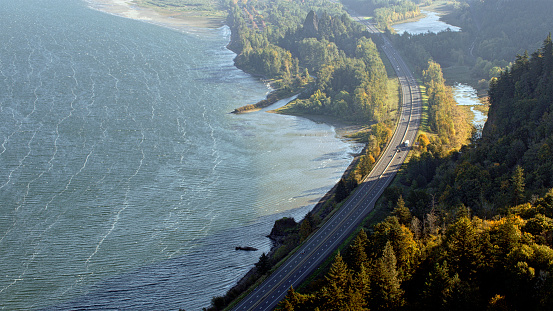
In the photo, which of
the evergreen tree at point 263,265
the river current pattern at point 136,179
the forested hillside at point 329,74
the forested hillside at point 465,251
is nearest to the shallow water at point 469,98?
the forested hillside at point 329,74

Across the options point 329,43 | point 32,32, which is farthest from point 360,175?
point 32,32

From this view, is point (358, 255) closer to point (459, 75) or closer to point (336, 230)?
point (336, 230)

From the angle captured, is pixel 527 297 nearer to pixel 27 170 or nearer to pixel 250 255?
pixel 250 255

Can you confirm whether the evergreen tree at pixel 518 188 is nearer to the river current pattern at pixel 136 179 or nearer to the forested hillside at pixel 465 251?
the forested hillside at pixel 465 251

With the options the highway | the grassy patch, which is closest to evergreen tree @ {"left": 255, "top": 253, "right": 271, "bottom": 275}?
the highway

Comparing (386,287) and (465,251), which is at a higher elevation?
(465,251)

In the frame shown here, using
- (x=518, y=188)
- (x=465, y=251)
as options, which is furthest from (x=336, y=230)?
(x=465, y=251)
